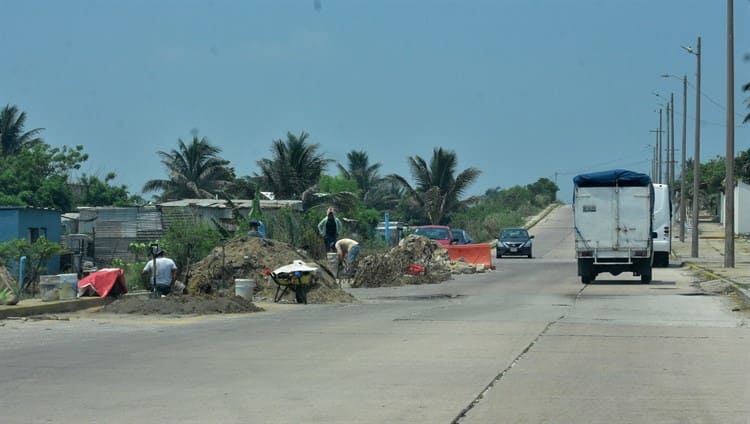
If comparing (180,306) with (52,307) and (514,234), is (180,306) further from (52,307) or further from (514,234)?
(514,234)

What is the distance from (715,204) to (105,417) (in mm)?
102981

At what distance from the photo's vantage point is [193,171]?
220 feet

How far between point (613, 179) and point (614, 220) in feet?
4.07

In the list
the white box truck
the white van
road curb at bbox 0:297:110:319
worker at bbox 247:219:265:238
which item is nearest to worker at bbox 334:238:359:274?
worker at bbox 247:219:265:238

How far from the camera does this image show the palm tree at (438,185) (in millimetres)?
72375

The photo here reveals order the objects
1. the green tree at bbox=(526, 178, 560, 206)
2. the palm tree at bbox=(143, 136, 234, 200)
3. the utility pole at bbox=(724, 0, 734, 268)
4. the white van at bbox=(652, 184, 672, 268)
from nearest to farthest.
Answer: the utility pole at bbox=(724, 0, 734, 268) < the white van at bbox=(652, 184, 672, 268) < the palm tree at bbox=(143, 136, 234, 200) < the green tree at bbox=(526, 178, 560, 206)

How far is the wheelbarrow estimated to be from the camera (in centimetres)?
2272

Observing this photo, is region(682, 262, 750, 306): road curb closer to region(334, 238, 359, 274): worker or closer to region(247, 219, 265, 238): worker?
region(334, 238, 359, 274): worker

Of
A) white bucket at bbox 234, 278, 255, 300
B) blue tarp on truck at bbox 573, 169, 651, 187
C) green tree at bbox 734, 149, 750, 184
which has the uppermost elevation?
green tree at bbox 734, 149, 750, 184

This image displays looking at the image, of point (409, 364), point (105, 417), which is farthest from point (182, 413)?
point (409, 364)

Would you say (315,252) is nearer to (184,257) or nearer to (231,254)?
(184,257)

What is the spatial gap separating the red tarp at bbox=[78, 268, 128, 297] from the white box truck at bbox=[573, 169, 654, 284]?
46.4 feet

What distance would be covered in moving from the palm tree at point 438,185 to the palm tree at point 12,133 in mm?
27893

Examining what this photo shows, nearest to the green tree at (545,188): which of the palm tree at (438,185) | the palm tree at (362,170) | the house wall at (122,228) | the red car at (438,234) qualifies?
the palm tree at (362,170)
